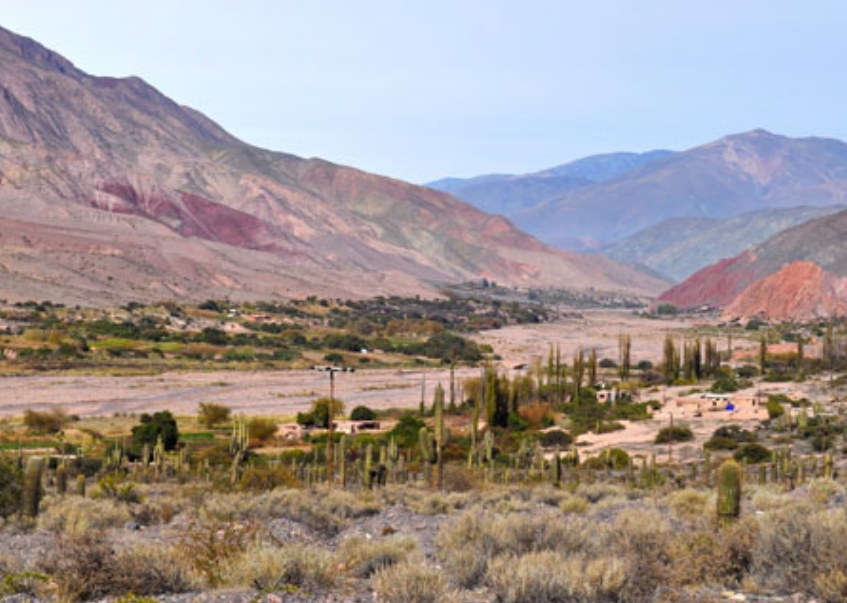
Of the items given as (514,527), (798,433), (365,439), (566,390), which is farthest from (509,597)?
(566,390)

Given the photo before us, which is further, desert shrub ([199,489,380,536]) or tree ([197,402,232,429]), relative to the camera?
tree ([197,402,232,429])

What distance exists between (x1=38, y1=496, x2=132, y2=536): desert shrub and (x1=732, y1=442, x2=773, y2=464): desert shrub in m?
26.7

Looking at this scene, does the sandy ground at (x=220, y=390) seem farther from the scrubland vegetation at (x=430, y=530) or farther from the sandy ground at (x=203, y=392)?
the scrubland vegetation at (x=430, y=530)

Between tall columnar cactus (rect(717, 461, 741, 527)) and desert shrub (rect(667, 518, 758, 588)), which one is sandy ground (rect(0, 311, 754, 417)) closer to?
tall columnar cactus (rect(717, 461, 741, 527))

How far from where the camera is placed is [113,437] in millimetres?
49969

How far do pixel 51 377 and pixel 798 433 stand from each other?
5240 centimetres

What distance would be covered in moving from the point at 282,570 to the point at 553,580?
2.93 meters

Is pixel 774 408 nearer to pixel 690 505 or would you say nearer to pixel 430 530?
pixel 690 505

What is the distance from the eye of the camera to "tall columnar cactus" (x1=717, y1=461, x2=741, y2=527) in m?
15.7

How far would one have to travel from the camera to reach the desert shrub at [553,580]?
33.5 ft

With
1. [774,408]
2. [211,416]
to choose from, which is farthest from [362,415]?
[774,408]

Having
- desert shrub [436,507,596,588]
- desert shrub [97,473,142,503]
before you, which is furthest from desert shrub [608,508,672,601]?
desert shrub [97,473,142,503]

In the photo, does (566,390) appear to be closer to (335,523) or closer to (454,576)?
(335,523)

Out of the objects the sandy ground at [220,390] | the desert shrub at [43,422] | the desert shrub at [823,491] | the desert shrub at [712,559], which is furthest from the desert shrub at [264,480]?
the sandy ground at [220,390]
